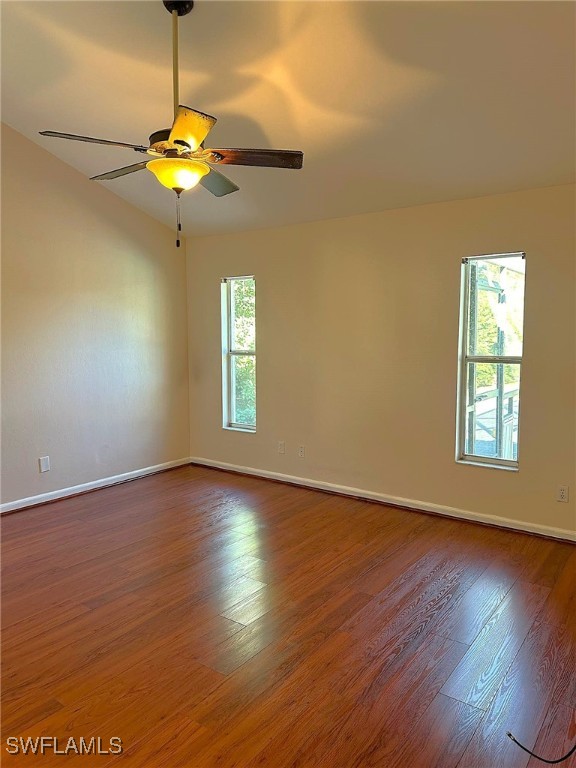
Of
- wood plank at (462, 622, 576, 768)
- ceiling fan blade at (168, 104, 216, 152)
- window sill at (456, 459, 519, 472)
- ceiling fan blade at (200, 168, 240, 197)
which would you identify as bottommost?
wood plank at (462, 622, 576, 768)

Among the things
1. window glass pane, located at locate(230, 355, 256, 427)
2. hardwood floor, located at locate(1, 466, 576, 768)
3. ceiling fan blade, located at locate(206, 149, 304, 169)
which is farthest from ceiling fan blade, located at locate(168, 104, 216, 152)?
window glass pane, located at locate(230, 355, 256, 427)

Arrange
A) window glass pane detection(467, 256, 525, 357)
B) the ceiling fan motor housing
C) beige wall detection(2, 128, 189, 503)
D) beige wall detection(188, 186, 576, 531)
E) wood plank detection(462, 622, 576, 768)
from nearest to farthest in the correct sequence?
wood plank detection(462, 622, 576, 768) < the ceiling fan motor housing < beige wall detection(188, 186, 576, 531) < window glass pane detection(467, 256, 525, 357) < beige wall detection(2, 128, 189, 503)

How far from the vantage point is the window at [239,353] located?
5281 mm

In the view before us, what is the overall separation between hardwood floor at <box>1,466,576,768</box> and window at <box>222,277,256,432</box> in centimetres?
158

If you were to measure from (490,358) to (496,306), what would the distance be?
390mm

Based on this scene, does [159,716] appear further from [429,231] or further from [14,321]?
[429,231]

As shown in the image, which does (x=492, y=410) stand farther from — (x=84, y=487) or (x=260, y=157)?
(x=84, y=487)

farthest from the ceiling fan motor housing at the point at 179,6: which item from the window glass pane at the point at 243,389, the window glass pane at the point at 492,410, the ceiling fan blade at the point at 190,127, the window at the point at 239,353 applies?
the window glass pane at the point at 243,389

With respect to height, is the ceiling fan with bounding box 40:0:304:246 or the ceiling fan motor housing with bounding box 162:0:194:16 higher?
the ceiling fan motor housing with bounding box 162:0:194:16

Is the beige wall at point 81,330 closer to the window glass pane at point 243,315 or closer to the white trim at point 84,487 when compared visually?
the white trim at point 84,487

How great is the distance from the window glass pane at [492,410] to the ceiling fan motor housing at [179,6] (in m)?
2.94

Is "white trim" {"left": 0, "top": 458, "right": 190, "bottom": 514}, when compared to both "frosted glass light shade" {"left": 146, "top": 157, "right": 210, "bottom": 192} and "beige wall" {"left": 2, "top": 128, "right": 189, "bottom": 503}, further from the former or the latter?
"frosted glass light shade" {"left": 146, "top": 157, "right": 210, "bottom": 192}

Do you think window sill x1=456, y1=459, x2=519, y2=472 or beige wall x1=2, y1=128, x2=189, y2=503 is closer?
window sill x1=456, y1=459, x2=519, y2=472

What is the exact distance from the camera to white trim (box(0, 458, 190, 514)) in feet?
13.8
